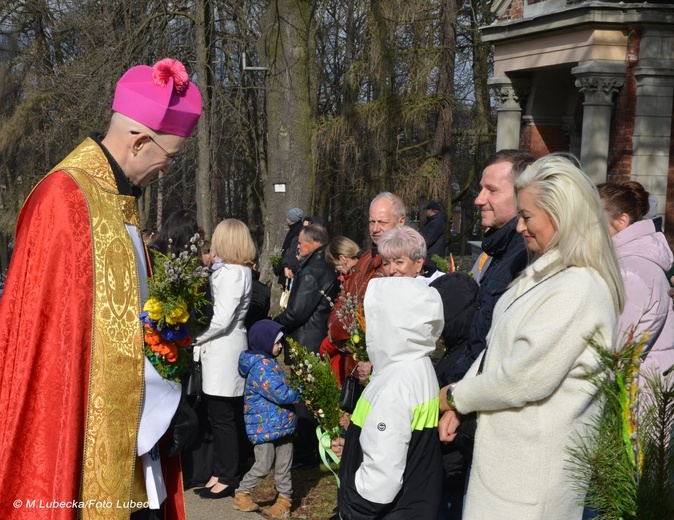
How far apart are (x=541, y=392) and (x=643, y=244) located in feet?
6.40

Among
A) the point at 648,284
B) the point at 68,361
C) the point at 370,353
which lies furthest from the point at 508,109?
the point at 68,361

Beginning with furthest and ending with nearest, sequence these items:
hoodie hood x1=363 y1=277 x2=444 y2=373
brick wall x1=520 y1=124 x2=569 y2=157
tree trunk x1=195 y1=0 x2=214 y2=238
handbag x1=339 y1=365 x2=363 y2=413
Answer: brick wall x1=520 y1=124 x2=569 y2=157 → tree trunk x1=195 y1=0 x2=214 y2=238 → handbag x1=339 y1=365 x2=363 y2=413 → hoodie hood x1=363 y1=277 x2=444 y2=373

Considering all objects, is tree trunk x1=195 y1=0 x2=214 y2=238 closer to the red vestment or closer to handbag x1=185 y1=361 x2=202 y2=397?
handbag x1=185 y1=361 x2=202 y2=397

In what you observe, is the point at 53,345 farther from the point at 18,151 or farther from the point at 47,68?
the point at 18,151

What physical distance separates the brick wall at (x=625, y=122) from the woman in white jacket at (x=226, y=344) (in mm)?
8392

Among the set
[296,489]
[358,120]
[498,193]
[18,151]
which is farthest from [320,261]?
[18,151]

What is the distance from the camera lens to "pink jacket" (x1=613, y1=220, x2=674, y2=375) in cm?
Answer: 437

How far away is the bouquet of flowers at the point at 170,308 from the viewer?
2.93 meters

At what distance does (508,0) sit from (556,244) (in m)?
12.8

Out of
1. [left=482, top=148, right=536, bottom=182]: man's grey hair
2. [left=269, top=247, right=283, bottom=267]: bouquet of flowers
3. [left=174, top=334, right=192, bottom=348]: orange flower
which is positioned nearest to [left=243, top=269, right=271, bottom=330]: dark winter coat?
[left=482, top=148, right=536, bottom=182]: man's grey hair

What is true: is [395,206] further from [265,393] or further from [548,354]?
[548,354]

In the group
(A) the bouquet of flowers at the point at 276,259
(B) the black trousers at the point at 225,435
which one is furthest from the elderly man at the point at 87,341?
(A) the bouquet of flowers at the point at 276,259

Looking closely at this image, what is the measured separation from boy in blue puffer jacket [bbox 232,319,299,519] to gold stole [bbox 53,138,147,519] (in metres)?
2.88

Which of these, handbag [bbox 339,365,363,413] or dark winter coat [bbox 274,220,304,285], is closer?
handbag [bbox 339,365,363,413]
